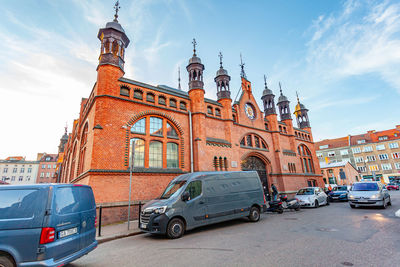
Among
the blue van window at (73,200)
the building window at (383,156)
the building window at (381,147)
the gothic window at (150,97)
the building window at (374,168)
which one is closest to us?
the blue van window at (73,200)

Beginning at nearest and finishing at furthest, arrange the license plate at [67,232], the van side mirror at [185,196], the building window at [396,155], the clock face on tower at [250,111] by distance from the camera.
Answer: the license plate at [67,232] → the van side mirror at [185,196] → the clock face on tower at [250,111] → the building window at [396,155]

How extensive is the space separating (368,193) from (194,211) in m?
11.5

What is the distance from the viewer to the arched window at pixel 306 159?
90.0 ft

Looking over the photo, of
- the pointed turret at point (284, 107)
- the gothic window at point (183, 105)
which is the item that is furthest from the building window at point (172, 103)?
the pointed turret at point (284, 107)

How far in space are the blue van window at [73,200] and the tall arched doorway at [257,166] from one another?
16.7 meters

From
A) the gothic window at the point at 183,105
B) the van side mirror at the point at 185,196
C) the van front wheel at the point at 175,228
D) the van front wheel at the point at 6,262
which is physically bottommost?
the van front wheel at the point at 175,228

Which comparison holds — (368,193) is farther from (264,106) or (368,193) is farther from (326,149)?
(326,149)

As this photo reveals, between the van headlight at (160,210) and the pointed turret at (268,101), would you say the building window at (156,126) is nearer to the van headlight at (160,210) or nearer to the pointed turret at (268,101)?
the van headlight at (160,210)

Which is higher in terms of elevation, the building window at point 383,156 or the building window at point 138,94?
the building window at point 138,94

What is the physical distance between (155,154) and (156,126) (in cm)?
220

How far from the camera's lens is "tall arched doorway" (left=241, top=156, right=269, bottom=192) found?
2044 cm

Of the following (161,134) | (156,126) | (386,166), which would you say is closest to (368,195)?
(161,134)

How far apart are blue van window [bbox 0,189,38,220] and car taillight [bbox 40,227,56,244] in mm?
397

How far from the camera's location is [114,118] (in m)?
13.1
